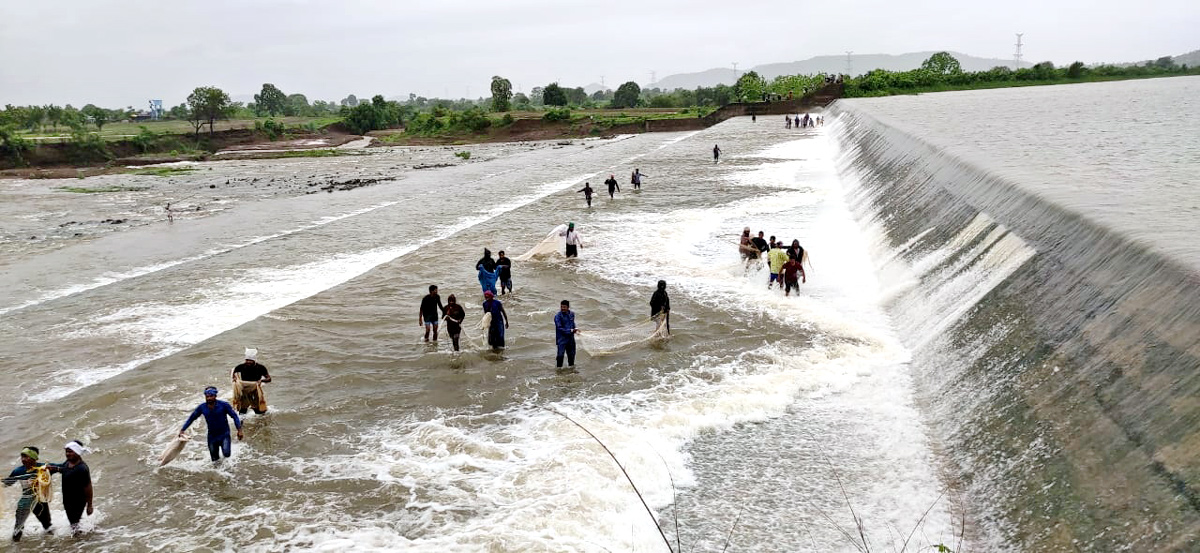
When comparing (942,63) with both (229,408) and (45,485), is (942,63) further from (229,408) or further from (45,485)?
(45,485)

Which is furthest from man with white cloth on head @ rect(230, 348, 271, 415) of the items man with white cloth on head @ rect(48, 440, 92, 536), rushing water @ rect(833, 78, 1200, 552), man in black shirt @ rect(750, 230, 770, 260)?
man in black shirt @ rect(750, 230, 770, 260)

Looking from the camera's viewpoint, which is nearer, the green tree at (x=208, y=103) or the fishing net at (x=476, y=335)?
the fishing net at (x=476, y=335)

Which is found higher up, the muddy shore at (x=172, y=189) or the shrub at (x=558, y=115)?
the shrub at (x=558, y=115)

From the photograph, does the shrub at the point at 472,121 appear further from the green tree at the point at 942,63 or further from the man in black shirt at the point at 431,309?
the man in black shirt at the point at 431,309

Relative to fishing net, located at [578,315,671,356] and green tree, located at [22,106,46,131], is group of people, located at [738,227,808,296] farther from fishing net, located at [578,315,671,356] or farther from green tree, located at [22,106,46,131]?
green tree, located at [22,106,46,131]

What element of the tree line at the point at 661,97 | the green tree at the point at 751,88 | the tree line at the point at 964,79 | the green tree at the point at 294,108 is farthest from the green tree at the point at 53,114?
the tree line at the point at 964,79

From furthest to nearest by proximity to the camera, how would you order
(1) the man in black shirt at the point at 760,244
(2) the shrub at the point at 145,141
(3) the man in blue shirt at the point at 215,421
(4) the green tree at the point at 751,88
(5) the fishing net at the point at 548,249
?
(4) the green tree at the point at 751,88 → (2) the shrub at the point at 145,141 → (5) the fishing net at the point at 548,249 → (1) the man in black shirt at the point at 760,244 → (3) the man in blue shirt at the point at 215,421

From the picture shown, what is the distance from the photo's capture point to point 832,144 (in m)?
50.7

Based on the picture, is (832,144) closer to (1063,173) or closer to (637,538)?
(1063,173)

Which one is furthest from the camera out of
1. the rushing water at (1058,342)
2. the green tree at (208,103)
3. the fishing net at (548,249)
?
the green tree at (208,103)

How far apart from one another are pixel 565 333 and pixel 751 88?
99.8 meters

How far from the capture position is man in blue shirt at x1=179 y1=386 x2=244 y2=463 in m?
9.85

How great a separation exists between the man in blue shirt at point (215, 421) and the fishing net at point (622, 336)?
19.4 ft

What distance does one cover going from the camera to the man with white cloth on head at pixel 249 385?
37.4 ft
